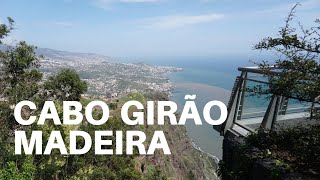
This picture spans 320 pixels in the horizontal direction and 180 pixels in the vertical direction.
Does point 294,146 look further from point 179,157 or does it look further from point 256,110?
point 179,157

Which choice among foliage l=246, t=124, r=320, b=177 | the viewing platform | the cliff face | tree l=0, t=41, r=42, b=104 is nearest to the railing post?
the viewing platform

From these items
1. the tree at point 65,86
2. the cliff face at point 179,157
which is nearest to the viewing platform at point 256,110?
the tree at point 65,86

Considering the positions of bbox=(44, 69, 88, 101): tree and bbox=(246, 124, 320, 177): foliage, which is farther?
bbox=(44, 69, 88, 101): tree

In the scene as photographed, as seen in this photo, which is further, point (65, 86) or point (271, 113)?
point (65, 86)

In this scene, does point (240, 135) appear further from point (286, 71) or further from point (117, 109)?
point (117, 109)

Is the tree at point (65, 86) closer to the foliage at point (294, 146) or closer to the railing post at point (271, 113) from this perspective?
the railing post at point (271, 113)

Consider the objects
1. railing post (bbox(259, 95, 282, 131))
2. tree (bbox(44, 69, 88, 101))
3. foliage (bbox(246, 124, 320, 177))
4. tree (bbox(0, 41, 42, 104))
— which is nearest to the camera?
foliage (bbox(246, 124, 320, 177))

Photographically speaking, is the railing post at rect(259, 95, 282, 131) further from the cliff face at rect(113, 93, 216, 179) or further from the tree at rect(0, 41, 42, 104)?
the cliff face at rect(113, 93, 216, 179)

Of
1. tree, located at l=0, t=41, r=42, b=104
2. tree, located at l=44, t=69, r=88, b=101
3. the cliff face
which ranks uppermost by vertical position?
tree, located at l=0, t=41, r=42, b=104

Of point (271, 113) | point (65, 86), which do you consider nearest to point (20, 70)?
point (65, 86)

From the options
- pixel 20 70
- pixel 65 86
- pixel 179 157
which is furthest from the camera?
pixel 179 157
